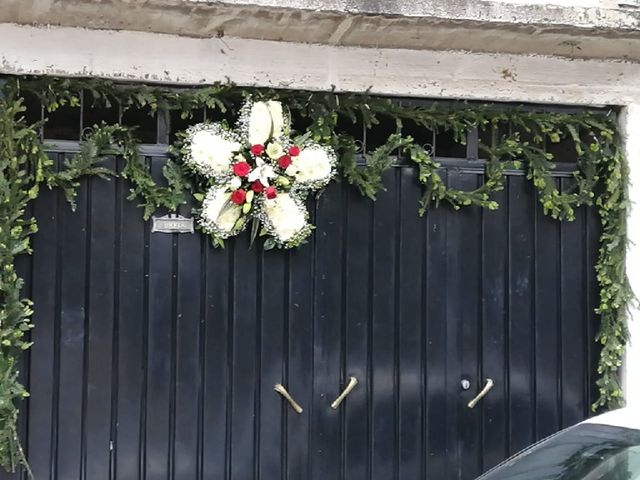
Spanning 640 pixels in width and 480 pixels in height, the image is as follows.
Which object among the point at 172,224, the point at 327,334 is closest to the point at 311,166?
the point at 172,224

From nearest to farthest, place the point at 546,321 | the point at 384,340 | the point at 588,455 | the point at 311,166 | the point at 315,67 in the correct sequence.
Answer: the point at 588,455, the point at 311,166, the point at 315,67, the point at 384,340, the point at 546,321

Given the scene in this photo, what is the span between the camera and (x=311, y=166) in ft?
15.1

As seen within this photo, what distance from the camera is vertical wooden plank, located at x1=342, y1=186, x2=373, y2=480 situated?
4.77 meters

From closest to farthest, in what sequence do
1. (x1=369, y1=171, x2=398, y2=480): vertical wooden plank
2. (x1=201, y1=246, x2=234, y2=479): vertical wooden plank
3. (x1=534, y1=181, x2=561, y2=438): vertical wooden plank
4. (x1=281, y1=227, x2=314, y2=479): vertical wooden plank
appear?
(x1=201, y1=246, x2=234, y2=479): vertical wooden plank, (x1=281, y1=227, x2=314, y2=479): vertical wooden plank, (x1=369, y1=171, x2=398, y2=480): vertical wooden plank, (x1=534, y1=181, x2=561, y2=438): vertical wooden plank

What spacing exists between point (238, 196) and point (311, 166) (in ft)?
1.39

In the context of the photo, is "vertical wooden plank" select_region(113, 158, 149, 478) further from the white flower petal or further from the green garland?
the white flower petal

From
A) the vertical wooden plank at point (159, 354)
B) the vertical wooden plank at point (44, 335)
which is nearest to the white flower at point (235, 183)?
the vertical wooden plank at point (159, 354)

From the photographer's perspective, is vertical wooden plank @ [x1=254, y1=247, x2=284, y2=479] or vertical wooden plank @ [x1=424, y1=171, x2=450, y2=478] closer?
vertical wooden plank @ [x1=254, y1=247, x2=284, y2=479]

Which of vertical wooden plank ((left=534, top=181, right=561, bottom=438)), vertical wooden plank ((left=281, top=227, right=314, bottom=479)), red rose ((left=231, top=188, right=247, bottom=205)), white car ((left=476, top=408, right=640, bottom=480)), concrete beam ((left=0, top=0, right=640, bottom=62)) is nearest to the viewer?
white car ((left=476, top=408, right=640, bottom=480))

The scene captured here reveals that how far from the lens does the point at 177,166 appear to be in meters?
4.58

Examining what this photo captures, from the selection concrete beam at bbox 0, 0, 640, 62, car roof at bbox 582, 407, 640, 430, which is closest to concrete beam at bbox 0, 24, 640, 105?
concrete beam at bbox 0, 0, 640, 62

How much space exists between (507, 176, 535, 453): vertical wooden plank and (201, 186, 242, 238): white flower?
5.32 ft

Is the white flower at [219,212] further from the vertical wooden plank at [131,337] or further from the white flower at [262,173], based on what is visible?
the vertical wooden plank at [131,337]

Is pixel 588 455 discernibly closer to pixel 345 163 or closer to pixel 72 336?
pixel 345 163
